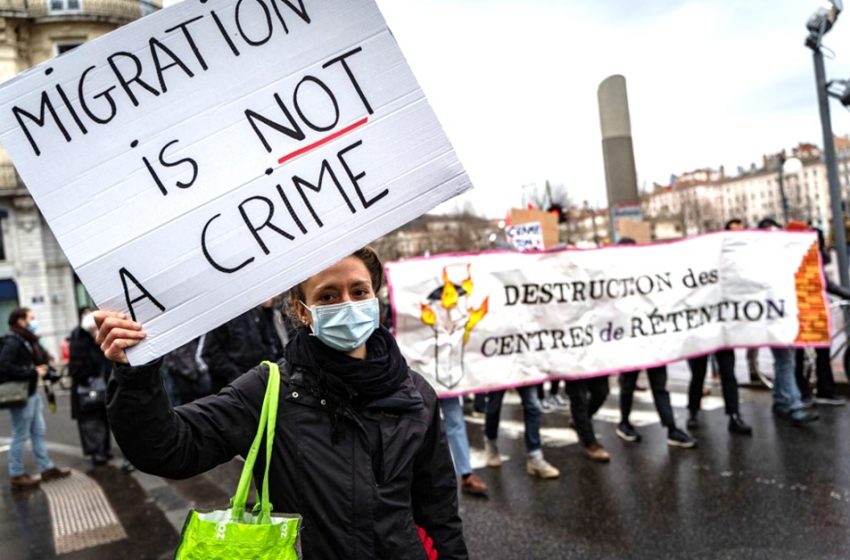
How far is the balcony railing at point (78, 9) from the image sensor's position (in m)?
26.3

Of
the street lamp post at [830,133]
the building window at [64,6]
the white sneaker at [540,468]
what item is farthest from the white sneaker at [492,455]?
the building window at [64,6]

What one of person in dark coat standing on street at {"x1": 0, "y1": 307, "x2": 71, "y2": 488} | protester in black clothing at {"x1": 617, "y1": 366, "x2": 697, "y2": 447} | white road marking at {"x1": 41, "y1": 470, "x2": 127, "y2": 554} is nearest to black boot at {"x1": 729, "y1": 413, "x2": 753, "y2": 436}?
protester in black clothing at {"x1": 617, "y1": 366, "x2": 697, "y2": 447}

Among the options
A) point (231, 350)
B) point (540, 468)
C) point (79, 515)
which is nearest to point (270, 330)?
point (231, 350)

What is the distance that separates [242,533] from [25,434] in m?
6.34

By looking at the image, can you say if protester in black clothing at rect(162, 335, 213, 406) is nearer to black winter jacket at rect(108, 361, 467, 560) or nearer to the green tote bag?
black winter jacket at rect(108, 361, 467, 560)

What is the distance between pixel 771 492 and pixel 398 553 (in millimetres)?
3935

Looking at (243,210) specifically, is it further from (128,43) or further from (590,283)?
(590,283)

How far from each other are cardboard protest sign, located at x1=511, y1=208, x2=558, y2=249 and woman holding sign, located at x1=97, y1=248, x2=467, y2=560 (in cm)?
666

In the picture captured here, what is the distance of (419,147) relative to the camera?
190cm

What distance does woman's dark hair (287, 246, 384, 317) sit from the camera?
204cm

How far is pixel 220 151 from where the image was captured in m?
1.81

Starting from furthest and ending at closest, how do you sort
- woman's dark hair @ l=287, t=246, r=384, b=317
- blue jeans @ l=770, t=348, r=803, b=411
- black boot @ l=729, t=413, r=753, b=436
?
1. blue jeans @ l=770, t=348, r=803, b=411
2. black boot @ l=729, t=413, r=753, b=436
3. woman's dark hair @ l=287, t=246, r=384, b=317

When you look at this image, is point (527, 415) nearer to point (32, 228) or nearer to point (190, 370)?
point (190, 370)

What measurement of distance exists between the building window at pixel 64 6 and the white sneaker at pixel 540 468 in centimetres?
2970
